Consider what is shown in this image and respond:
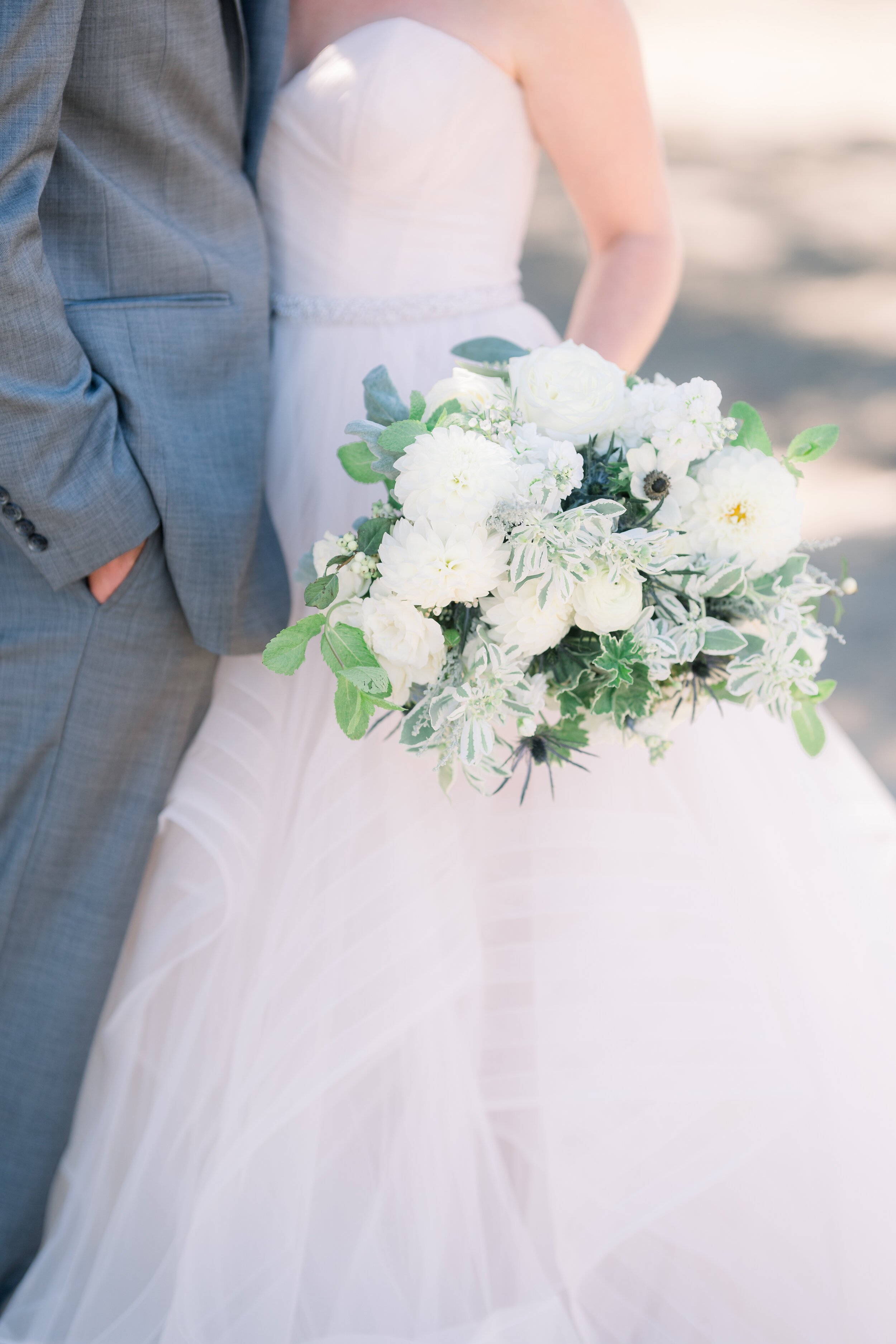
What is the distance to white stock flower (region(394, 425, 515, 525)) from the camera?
115 centimetres

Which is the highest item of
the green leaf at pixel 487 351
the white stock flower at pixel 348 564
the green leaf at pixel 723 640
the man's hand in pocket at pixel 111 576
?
the green leaf at pixel 487 351

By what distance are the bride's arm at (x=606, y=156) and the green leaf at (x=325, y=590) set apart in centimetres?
77

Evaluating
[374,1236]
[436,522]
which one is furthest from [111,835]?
[436,522]

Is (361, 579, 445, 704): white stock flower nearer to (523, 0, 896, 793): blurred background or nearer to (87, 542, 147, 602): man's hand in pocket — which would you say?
(87, 542, 147, 602): man's hand in pocket

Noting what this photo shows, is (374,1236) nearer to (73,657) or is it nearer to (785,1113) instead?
(785,1113)

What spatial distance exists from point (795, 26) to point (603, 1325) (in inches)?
212

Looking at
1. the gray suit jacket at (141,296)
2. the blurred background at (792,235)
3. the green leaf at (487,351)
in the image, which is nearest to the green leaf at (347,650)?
the gray suit jacket at (141,296)

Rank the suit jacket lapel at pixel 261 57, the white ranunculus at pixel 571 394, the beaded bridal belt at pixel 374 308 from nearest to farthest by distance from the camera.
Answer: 1. the white ranunculus at pixel 571 394
2. the suit jacket lapel at pixel 261 57
3. the beaded bridal belt at pixel 374 308

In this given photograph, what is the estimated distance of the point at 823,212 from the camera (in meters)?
4.70

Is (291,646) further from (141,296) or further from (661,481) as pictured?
(141,296)

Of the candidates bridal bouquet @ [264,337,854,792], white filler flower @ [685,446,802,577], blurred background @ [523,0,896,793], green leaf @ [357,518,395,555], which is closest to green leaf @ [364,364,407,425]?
bridal bouquet @ [264,337,854,792]

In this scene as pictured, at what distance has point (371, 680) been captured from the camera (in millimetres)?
1184

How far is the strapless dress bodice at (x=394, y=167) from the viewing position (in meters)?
1.59

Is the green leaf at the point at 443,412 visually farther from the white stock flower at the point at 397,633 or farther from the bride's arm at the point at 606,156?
the bride's arm at the point at 606,156
